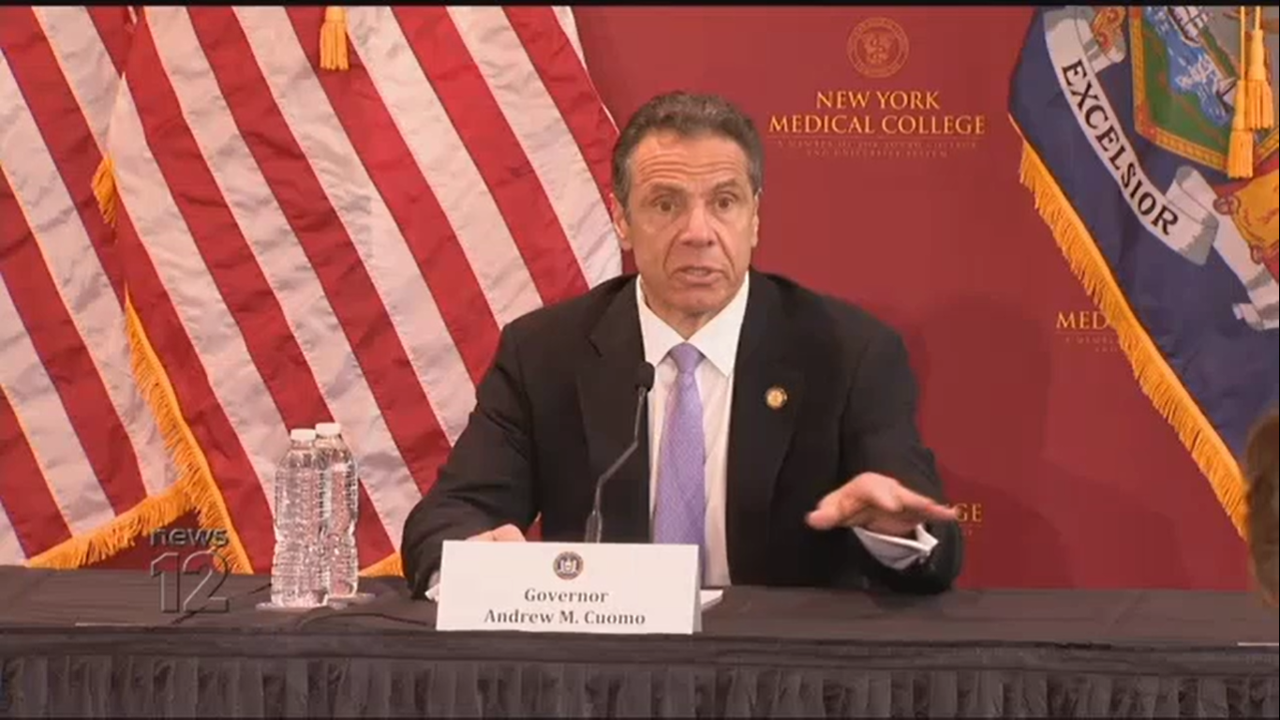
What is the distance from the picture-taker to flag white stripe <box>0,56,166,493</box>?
158 inches

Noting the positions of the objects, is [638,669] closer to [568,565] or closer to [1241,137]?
[568,565]

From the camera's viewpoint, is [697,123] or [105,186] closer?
[697,123]

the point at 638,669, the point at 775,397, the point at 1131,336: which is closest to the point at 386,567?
the point at 775,397

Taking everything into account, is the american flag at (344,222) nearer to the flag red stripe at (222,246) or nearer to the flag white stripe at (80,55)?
the flag red stripe at (222,246)

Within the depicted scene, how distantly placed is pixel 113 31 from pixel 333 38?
1.94 ft

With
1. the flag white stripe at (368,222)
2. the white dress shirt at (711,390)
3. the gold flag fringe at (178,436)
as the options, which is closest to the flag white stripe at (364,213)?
the flag white stripe at (368,222)

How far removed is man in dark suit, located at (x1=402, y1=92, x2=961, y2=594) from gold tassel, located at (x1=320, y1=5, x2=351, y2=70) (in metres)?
1.00

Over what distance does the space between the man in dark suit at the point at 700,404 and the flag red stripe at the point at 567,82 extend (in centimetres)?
76

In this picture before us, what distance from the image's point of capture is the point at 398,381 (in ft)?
13.0

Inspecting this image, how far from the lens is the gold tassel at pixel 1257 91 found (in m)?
3.73

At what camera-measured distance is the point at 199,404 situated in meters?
3.96

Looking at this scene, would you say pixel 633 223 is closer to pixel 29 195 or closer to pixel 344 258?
pixel 344 258

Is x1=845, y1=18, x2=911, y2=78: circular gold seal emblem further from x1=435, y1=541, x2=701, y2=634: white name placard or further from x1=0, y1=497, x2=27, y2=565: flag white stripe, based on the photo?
x1=0, y1=497, x2=27, y2=565: flag white stripe

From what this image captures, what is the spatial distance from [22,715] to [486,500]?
→ 99cm
